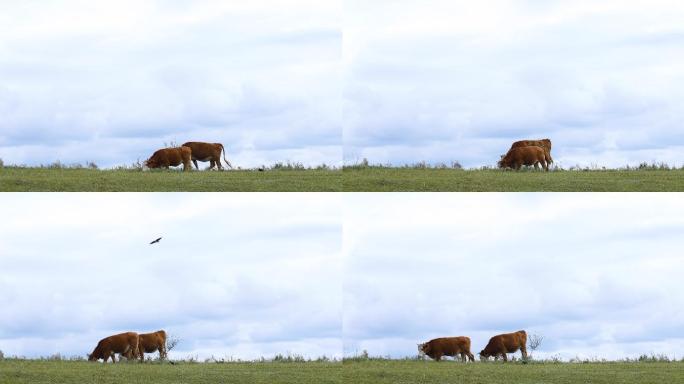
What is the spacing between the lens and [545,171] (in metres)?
33.0

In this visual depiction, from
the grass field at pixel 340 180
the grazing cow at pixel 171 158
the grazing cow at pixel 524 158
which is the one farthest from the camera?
the grazing cow at pixel 524 158

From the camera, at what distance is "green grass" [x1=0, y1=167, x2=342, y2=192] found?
30.0 m

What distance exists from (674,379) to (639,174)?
5371 mm

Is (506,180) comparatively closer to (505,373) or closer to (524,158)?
(524,158)

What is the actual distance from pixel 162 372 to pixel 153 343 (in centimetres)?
531

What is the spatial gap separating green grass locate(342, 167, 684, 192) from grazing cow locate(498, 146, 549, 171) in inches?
49.3

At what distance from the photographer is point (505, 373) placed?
29.0 m

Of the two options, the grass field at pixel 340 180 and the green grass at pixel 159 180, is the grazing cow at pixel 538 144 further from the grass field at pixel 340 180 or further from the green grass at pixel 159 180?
the green grass at pixel 159 180

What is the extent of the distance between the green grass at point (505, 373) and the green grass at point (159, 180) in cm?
418

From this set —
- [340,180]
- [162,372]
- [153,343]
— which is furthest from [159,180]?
[153,343]

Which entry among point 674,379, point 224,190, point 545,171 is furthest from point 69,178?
point 674,379

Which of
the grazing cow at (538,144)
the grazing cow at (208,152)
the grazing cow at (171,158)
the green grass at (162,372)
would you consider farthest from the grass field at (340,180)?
the green grass at (162,372)

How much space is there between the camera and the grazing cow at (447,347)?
3344 cm

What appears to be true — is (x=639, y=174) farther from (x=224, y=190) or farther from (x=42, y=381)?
(x=42, y=381)
